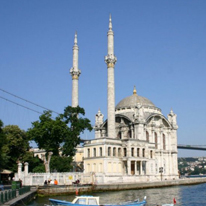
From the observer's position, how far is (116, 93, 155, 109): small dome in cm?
7144

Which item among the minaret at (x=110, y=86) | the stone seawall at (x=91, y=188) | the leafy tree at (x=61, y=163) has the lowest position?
the stone seawall at (x=91, y=188)

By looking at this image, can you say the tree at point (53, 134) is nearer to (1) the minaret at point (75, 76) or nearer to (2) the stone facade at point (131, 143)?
(2) the stone facade at point (131, 143)

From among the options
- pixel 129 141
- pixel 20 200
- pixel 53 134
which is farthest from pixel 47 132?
pixel 20 200

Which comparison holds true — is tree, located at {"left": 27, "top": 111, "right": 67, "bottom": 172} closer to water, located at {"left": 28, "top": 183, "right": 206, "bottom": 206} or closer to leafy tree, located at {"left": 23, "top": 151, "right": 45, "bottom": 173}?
leafy tree, located at {"left": 23, "top": 151, "right": 45, "bottom": 173}

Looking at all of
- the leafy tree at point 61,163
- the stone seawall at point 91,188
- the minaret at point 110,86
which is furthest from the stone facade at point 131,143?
the leafy tree at point 61,163

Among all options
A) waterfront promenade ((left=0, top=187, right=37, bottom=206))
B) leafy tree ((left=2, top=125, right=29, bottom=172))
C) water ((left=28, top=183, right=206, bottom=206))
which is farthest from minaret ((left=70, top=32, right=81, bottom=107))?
waterfront promenade ((left=0, top=187, right=37, bottom=206))

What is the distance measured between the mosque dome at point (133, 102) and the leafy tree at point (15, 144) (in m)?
25.4

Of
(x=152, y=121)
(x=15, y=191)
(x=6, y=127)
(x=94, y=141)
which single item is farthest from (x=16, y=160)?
(x=152, y=121)

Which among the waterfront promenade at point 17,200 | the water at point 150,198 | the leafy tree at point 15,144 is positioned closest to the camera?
the waterfront promenade at point 17,200

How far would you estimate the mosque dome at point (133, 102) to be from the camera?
71425mm

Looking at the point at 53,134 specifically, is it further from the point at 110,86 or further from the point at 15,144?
the point at 110,86

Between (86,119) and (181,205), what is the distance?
25654 mm

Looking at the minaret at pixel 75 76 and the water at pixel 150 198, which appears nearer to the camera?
the water at pixel 150 198

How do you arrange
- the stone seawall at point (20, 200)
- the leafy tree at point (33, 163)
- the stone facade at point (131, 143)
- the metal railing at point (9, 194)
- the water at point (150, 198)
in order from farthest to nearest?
the stone facade at point (131, 143)
the leafy tree at point (33, 163)
the water at point (150, 198)
the stone seawall at point (20, 200)
the metal railing at point (9, 194)
